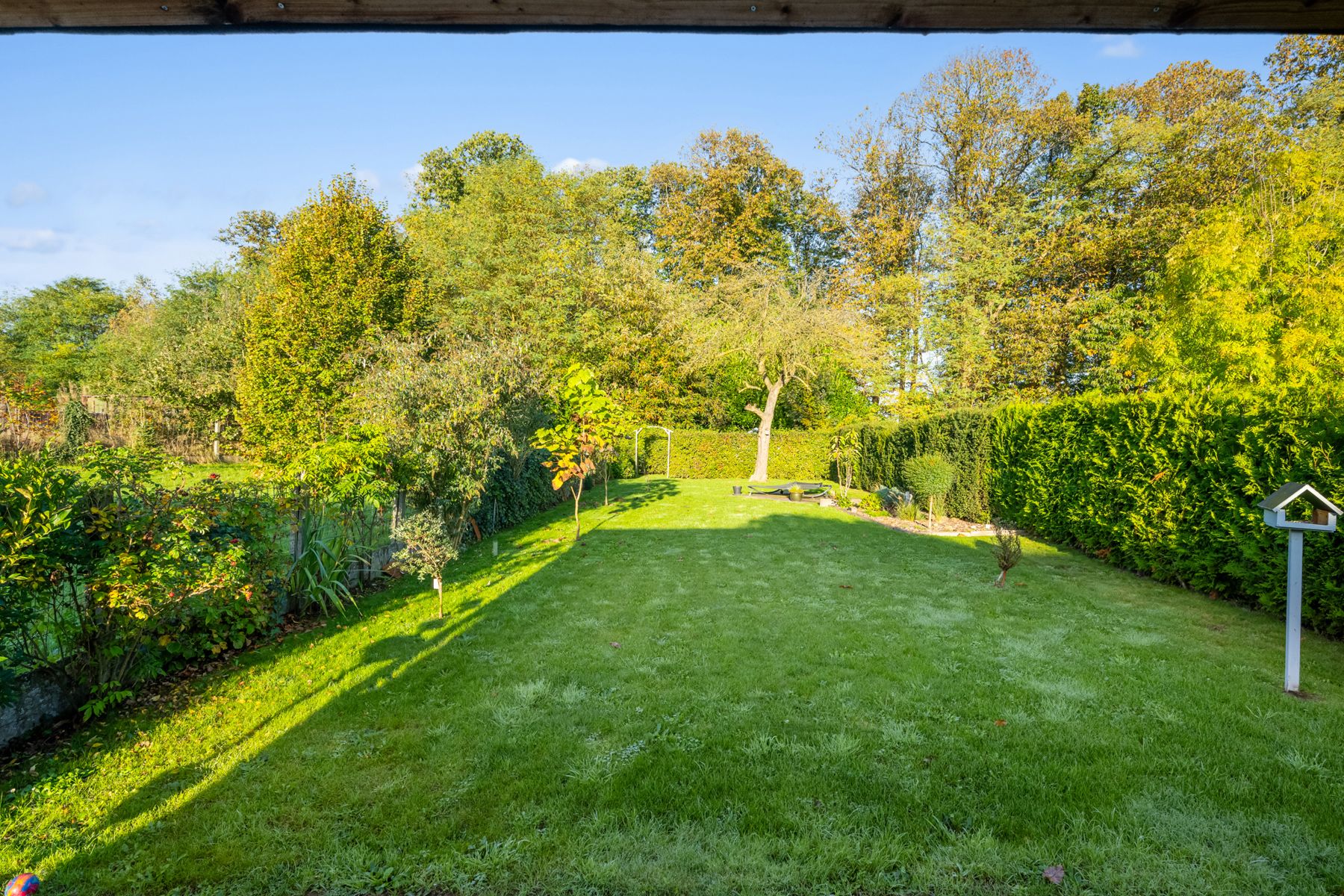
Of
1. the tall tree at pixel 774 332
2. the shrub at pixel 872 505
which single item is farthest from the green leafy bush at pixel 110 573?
the tall tree at pixel 774 332

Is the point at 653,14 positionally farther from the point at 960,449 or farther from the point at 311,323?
the point at 311,323

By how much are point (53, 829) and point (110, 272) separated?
6172cm

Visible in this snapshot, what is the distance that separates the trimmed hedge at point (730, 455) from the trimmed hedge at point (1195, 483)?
43.2ft

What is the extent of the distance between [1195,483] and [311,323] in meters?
19.1

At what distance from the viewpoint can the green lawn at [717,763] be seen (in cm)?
263

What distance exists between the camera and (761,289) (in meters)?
21.2

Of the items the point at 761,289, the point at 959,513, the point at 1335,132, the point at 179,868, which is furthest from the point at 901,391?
the point at 179,868

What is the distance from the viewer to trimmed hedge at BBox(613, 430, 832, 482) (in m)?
24.1

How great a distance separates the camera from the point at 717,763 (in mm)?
3469

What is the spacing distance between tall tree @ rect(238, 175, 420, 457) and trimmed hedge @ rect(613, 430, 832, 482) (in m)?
11.1

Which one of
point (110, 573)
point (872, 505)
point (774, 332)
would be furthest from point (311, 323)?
point (872, 505)

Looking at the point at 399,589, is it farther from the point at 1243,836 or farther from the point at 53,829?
the point at 1243,836

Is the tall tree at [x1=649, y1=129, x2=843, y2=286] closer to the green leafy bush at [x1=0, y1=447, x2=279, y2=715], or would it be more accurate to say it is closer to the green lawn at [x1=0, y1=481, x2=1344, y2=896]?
the green lawn at [x1=0, y1=481, x2=1344, y2=896]

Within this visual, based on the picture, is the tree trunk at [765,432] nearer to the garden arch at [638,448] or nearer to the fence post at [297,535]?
→ the garden arch at [638,448]
